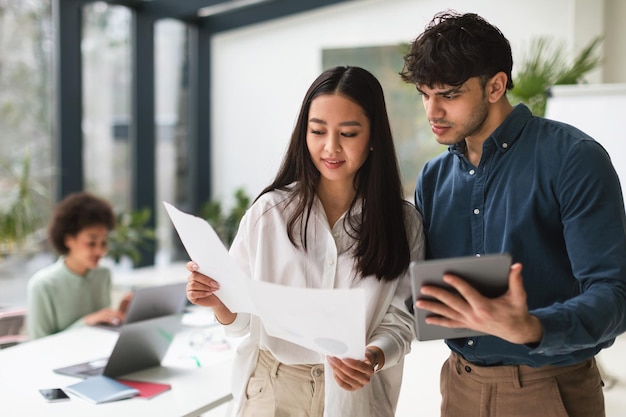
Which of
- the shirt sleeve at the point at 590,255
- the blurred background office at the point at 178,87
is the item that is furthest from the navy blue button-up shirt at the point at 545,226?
the blurred background office at the point at 178,87

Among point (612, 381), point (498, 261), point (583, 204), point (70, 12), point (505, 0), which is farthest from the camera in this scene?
point (505, 0)

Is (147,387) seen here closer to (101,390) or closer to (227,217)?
(101,390)

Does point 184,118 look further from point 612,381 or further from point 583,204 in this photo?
point 583,204

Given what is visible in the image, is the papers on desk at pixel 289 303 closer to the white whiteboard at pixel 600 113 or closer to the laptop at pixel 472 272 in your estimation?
the laptop at pixel 472 272

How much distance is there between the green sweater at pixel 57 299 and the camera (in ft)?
11.3

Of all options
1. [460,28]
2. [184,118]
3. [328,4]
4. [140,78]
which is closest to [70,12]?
[140,78]

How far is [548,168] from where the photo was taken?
1632mm

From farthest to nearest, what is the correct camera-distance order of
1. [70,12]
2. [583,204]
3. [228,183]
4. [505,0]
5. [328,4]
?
[228,183], [328,4], [505,0], [70,12], [583,204]

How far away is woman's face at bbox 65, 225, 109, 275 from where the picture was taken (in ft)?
11.7

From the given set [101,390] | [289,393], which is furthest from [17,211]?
[289,393]

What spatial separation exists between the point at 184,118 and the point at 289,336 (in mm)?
5645

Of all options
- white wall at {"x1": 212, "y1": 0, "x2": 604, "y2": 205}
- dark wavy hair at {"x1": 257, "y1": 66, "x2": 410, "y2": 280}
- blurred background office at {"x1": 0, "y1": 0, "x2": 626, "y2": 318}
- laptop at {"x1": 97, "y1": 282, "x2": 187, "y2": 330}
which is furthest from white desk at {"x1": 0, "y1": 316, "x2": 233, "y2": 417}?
white wall at {"x1": 212, "y1": 0, "x2": 604, "y2": 205}

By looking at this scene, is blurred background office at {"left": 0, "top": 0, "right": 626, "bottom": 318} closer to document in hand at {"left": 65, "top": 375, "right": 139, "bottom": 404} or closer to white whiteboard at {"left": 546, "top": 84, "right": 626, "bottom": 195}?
white whiteboard at {"left": 546, "top": 84, "right": 626, "bottom": 195}

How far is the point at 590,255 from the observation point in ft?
4.89
